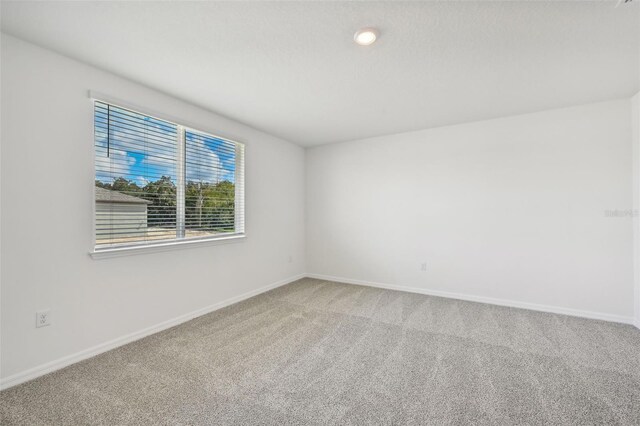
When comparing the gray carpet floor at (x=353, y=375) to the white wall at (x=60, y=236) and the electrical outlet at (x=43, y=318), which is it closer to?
the white wall at (x=60, y=236)

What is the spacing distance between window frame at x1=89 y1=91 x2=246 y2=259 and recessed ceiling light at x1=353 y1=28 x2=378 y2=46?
6.84 ft

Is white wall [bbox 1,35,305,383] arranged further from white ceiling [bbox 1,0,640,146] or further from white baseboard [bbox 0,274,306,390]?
white ceiling [bbox 1,0,640,146]

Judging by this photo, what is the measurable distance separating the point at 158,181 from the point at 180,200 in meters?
0.31

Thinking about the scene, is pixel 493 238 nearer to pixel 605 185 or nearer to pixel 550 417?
pixel 605 185

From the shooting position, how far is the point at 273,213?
4352 millimetres

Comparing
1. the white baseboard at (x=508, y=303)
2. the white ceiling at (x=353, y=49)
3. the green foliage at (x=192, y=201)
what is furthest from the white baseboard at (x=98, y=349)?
the white ceiling at (x=353, y=49)

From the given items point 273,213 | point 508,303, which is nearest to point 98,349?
point 273,213

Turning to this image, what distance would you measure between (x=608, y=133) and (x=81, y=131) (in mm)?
5239

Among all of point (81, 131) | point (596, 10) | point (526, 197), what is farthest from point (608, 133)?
point (81, 131)

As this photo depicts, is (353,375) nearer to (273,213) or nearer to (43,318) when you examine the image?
(43,318)

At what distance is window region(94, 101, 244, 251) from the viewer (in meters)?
2.42

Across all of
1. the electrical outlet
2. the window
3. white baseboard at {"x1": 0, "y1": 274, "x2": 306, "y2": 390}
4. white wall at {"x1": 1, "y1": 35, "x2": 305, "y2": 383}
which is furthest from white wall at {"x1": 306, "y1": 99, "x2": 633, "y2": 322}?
the electrical outlet

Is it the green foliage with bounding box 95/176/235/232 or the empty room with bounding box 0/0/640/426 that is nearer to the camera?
the empty room with bounding box 0/0/640/426

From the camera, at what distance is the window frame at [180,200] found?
91.5 inches
